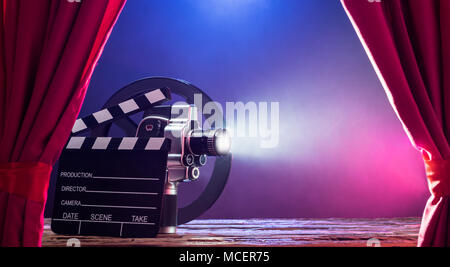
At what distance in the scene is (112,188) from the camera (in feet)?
4.11

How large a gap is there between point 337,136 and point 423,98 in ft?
2.58

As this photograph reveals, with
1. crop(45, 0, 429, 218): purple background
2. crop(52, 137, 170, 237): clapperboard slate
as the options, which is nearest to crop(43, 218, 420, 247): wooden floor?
crop(52, 137, 170, 237): clapperboard slate

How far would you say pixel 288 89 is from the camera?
1.90 metres

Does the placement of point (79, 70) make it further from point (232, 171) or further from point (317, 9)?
point (317, 9)

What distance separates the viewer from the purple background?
72.7 inches

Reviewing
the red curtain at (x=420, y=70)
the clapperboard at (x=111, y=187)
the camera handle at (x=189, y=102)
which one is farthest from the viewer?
the camera handle at (x=189, y=102)

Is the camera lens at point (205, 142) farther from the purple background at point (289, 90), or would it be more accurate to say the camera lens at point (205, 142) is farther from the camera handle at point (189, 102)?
the purple background at point (289, 90)

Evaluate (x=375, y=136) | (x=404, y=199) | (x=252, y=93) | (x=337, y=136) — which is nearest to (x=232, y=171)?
(x=252, y=93)

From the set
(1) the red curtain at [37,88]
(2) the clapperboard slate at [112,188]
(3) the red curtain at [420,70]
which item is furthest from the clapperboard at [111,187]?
(3) the red curtain at [420,70]

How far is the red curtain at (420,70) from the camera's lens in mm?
1057

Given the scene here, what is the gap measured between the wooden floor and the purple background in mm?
178

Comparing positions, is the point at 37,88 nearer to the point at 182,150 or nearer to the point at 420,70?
the point at 182,150

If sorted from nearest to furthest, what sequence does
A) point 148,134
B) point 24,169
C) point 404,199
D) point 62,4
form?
1. point 24,169
2. point 62,4
3. point 148,134
4. point 404,199

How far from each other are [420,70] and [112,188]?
1.18 metres
